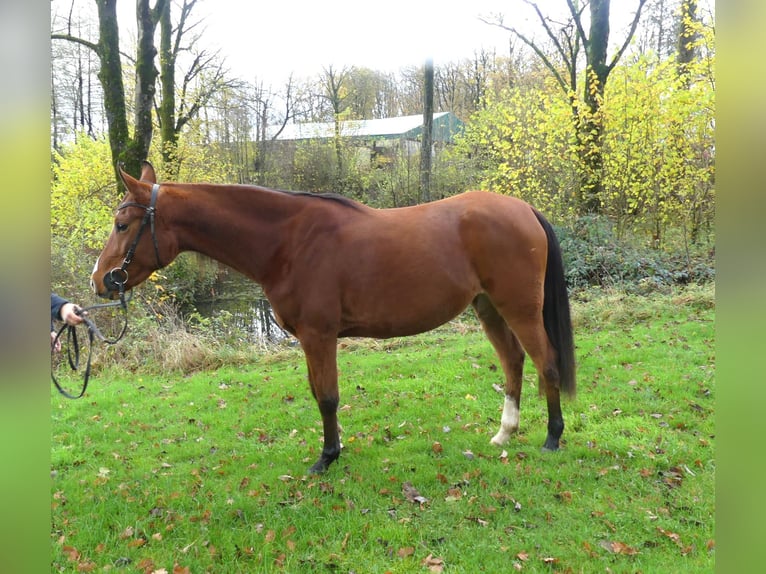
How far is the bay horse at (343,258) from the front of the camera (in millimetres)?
3590

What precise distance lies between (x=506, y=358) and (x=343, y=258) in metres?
1.80

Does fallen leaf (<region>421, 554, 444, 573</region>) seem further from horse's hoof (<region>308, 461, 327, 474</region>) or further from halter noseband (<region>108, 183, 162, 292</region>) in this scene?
halter noseband (<region>108, 183, 162, 292</region>)

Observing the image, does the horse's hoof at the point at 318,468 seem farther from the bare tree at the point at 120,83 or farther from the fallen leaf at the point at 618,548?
the bare tree at the point at 120,83

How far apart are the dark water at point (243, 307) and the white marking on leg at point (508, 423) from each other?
19.6 ft

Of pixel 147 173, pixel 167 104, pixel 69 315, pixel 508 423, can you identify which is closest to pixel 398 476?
pixel 508 423

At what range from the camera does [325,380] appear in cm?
379

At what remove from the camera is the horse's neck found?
12.1 ft

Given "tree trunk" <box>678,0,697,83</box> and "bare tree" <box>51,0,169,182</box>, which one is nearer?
"bare tree" <box>51,0,169,182</box>

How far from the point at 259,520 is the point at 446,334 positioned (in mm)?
5922

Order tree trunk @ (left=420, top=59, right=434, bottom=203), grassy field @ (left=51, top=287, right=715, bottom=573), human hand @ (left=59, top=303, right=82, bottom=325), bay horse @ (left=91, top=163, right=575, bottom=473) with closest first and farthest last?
human hand @ (left=59, top=303, right=82, bottom=325)
grassy field @ (left=51, top=287, right=715, bottom=573)
bay horse @ (left=91, top=163, right=575, bottom=473)
tree trunk @ (left=420, top=59, right=434, bottom=203)

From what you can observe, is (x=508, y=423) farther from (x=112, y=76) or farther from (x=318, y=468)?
(x=112, y=76)

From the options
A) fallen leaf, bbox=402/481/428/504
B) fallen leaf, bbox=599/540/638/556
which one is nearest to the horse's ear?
fallen leaf, bbox=402/481/428/504
